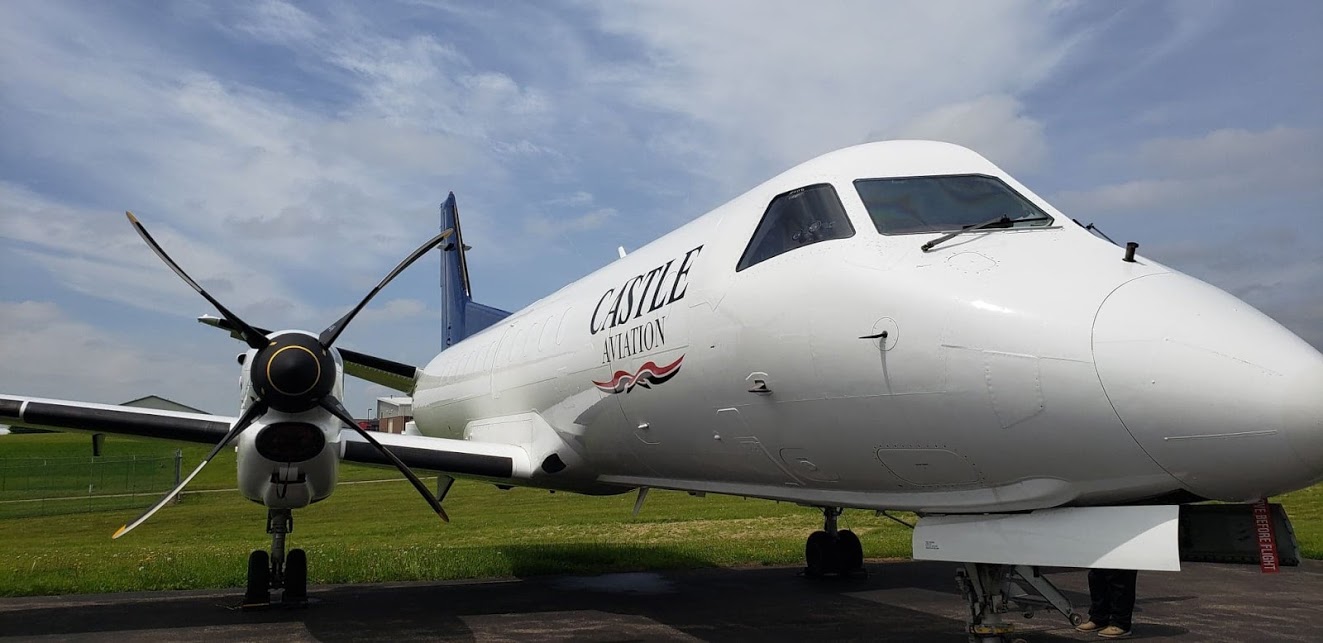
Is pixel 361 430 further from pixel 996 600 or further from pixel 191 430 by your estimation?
pixel 996 600

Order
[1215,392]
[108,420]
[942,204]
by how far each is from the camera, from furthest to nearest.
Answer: [108,420]
[942,204]
[1215,392]

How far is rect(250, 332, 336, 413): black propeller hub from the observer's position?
25.9 ft

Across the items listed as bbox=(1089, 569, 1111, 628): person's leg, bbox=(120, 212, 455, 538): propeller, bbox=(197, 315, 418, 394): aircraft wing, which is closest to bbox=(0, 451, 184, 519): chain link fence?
bbox=(197, 315, 418, 394): aircraft wing

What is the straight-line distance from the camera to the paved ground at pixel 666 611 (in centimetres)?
836

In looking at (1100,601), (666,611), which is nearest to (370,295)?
(666,611)

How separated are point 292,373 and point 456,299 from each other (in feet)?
38.9

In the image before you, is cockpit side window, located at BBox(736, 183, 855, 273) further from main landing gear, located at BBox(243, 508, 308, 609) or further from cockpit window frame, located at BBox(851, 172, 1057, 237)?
main landing gear, located at BBox(243, 508, 308, 609)

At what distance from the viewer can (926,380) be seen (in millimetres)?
4906

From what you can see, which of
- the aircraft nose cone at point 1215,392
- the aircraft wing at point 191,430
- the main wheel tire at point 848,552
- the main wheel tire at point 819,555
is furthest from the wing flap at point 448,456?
the aircraft nose cone at point 1215,392

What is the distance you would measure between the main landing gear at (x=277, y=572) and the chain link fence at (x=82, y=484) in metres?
20.2

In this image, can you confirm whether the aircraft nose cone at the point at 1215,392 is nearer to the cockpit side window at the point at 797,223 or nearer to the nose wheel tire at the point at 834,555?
the cockpit side window at the point at 797,223

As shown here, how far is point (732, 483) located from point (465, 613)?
3804 mm

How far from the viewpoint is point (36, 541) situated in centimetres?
2228

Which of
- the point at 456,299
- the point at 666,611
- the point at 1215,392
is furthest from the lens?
the point at 456,299
